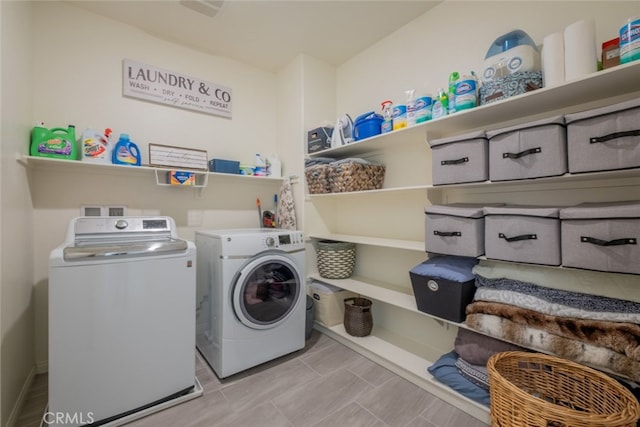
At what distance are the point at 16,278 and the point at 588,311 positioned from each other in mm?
2829

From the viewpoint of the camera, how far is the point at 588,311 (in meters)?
1.17

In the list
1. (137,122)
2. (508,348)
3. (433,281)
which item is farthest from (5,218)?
(508,348)

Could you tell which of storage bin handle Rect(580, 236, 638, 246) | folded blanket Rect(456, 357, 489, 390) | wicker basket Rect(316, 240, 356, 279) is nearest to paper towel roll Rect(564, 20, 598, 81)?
storage bin handle Rect(580, 236, 638, 246)

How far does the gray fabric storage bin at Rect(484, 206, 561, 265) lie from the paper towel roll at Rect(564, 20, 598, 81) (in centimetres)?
61

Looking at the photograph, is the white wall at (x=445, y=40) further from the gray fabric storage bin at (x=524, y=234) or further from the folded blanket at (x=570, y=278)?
the folded blanket at (x=570, y=278)

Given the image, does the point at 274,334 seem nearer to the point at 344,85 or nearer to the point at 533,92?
the point at 533,92

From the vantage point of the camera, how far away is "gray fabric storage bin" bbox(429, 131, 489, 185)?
147 cm

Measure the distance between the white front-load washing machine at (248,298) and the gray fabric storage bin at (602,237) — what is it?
5.10 feet

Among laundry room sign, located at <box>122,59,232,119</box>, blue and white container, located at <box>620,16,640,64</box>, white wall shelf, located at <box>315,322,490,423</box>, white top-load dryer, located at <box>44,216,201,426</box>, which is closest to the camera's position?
blue and white container, located at <box>620,16,640,64</box>

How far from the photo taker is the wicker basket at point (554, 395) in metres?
0.96

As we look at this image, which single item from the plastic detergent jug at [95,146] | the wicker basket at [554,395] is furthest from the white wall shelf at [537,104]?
the plastic detergent jug at [95,146]

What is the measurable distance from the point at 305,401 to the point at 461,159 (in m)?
1.67

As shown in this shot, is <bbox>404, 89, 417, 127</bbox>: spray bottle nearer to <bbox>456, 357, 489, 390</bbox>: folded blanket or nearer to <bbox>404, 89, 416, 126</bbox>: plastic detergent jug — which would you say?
<bbox>404, 89, 416, 126</bbox>: plastic detergent jug

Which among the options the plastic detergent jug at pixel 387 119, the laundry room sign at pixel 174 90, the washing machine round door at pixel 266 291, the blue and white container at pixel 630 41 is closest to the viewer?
the blue and white container at pixel 630 41
